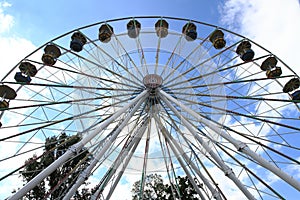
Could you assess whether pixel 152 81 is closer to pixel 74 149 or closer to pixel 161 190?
pixel 74 149

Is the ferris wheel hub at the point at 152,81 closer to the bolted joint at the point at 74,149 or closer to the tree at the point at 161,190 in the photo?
the bolted joint at the point at 74,149

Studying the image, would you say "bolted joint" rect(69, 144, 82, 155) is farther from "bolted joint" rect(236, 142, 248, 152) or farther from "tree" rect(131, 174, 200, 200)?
"tree" rect(131, 174, 200, 200)

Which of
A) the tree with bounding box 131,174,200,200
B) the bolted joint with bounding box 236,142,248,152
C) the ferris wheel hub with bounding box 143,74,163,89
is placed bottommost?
the bolted joint with bounding box 236,142,248,152

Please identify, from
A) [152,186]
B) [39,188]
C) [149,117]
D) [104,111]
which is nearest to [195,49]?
[149,117]

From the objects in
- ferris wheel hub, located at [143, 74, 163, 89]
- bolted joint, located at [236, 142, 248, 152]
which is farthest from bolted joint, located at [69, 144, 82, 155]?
bolted joint, located at [236, 142, 248, 152]

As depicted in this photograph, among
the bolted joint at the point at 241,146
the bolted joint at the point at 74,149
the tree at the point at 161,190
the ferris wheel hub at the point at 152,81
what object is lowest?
the bolted joint at the point at 241,146

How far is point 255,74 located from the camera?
13.5 meters

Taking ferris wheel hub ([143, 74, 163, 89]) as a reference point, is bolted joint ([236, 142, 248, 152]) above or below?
below

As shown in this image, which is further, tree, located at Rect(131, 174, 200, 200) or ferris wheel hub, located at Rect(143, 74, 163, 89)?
tree, located at Rect(131, 174, 200, 200)

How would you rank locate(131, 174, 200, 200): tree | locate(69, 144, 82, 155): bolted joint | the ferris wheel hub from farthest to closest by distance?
locate(131, 174, 200, 200): tree → the ferris wheel hub → locate(69, 144, 82, 155): bolted joint

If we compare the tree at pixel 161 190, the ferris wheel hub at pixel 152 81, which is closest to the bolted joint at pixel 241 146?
the ferris wheel hub at pixel 152 81

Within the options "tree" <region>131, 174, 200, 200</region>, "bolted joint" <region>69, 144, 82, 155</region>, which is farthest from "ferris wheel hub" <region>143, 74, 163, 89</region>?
"tree" <region>131, 174, 200, 200</region>

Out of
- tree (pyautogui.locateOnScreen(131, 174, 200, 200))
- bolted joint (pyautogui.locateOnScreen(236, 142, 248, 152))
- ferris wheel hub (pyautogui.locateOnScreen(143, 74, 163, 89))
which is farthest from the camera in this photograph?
tree (pyautogui.locateOnScreen(131, 174, 200, 200))

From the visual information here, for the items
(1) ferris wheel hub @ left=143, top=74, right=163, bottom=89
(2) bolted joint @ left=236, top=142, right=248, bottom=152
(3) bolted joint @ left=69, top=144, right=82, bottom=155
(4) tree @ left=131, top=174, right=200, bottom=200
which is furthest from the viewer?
(4) tree @ left=131, top=174, right=200, bottom=200
